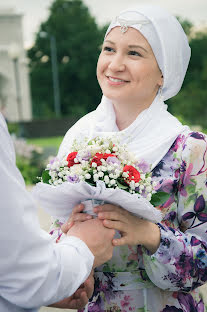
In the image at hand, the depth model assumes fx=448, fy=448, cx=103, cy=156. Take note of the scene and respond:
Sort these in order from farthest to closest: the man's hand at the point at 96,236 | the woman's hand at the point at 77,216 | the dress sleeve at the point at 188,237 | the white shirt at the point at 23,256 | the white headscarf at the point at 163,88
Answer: the white headscarf at the point at 163,88 < the dress sleeve at the point at 188,237 < the woman's hand at the point at 77,216 < the man's hand at the point at 96,236 < the white shirt at the point at 23,256

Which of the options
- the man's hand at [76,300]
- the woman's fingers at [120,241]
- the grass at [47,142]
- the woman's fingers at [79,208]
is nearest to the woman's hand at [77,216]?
the woman's fingers at [79,208]

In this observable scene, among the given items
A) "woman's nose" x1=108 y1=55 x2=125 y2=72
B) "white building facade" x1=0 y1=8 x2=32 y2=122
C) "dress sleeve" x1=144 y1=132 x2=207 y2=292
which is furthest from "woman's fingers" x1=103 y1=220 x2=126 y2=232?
"white building facade" x1=0 y1=8 x2=32 y2=122

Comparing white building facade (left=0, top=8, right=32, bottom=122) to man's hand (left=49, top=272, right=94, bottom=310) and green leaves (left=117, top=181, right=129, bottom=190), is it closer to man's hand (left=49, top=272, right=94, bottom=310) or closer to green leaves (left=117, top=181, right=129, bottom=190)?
man's hand (left=49, top=272, right=94, bottom=310)

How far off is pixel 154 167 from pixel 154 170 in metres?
0.02

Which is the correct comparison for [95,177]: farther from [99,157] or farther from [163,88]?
[163,88]

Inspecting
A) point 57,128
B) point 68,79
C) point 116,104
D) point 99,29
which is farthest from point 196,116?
point 116,104

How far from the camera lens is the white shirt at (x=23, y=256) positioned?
1.49 m

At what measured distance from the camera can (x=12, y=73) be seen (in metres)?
38.7

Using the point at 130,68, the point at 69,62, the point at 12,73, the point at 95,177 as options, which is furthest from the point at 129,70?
the point at 69,62

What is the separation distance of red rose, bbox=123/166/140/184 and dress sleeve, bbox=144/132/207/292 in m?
0.40

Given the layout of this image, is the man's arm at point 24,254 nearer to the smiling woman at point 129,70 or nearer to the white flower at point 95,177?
the white flower at point 95,177

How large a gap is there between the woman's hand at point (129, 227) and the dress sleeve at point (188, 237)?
56 millimetres

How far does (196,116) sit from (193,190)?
3573 centimetres

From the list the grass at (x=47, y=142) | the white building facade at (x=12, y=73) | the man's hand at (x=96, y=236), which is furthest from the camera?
the white building facade at (x=12, y=73)
